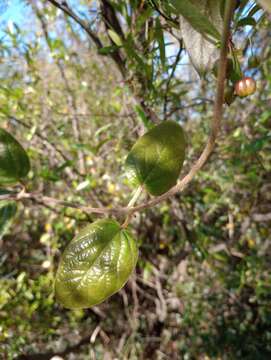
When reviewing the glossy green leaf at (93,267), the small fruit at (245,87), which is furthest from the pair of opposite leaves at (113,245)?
the small fruit at (245,87)

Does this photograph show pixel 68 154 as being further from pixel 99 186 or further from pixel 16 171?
pixel 16 171

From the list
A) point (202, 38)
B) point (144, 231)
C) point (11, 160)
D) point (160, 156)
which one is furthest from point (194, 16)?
point (144, 231)

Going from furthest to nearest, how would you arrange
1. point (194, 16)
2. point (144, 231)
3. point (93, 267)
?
1. point (144, 231)
2. point (93, 267)
3. point (194, 16)

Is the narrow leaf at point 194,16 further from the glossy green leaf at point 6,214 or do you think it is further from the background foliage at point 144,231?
the background foliage at point 144,231

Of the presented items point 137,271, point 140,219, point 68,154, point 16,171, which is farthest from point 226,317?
point 16,171

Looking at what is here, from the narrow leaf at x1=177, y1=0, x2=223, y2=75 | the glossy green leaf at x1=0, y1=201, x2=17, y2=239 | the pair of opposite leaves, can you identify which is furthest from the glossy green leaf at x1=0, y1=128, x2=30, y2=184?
the narrow leaf at x1=177, y1=0, x2=223, y2=75

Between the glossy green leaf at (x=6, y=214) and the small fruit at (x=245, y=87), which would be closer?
the small fruit at (x=245, y=87)

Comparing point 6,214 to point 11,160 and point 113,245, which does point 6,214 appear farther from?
point 113,245
